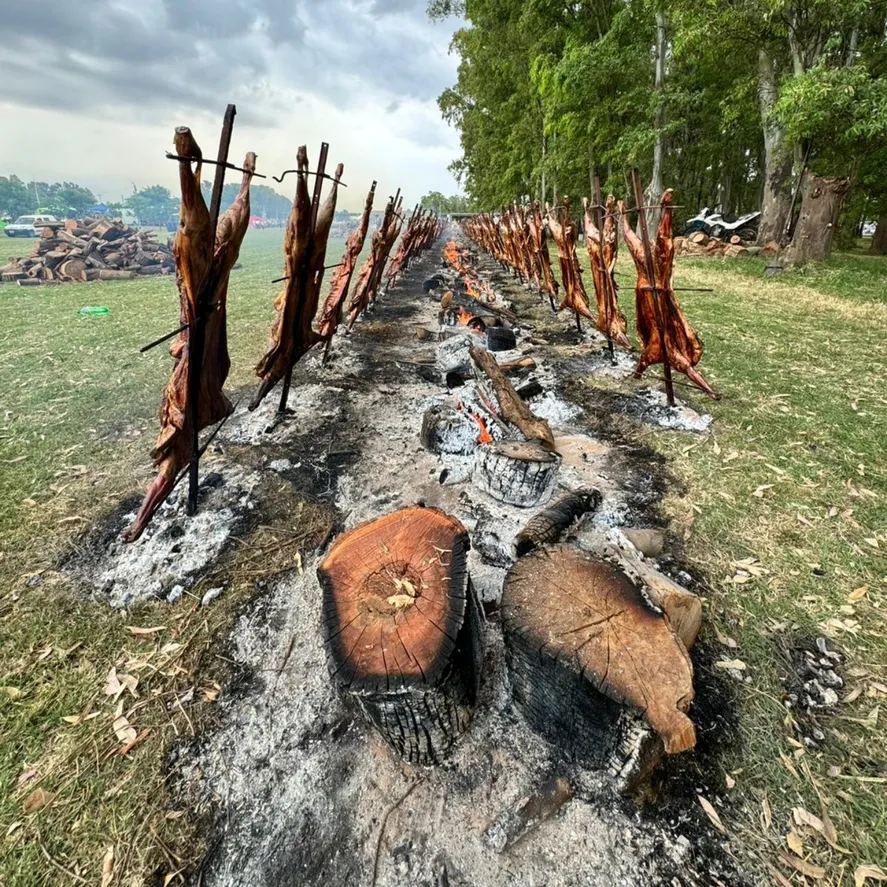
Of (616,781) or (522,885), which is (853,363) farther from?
(522,885)

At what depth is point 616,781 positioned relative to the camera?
169cm

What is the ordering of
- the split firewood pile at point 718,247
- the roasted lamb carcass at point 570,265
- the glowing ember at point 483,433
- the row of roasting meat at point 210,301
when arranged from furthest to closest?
the split firewood pile at point 718,247 → the roasted lamb carcass at point 570,265 → the glowing ember at point 483,433 → the row of roasting meat at point 210,301

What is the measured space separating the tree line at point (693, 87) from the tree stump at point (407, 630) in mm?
12748

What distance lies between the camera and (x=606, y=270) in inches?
211

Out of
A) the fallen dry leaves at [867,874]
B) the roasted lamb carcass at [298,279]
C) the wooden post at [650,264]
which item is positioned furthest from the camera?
the wooden post at [650,264]

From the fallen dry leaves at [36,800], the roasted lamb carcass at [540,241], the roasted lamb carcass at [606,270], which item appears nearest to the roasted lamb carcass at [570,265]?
the roasted lamb carcass at [606,270]

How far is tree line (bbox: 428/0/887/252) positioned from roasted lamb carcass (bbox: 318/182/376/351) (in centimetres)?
900

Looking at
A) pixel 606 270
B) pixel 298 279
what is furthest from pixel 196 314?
pixel 606 270

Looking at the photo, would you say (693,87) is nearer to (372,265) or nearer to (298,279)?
(372,265)

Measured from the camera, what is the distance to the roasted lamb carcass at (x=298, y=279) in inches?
138

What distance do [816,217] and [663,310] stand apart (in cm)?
1242

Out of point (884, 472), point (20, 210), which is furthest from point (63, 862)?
point (20, 210)

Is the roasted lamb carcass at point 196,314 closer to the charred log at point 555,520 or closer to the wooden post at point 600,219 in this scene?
the charred log at point 555,520

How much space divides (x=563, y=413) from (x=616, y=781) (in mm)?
3462
